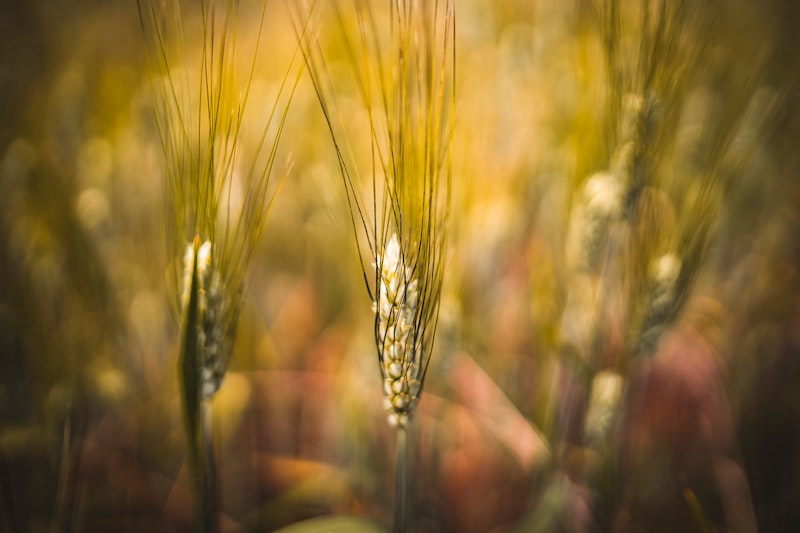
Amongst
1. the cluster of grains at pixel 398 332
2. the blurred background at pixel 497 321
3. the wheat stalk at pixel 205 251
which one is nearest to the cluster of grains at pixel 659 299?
the blurred background at pixel 497 321

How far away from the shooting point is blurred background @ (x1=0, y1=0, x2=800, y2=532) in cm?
54

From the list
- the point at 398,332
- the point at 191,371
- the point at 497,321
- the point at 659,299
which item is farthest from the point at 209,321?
the point at 497,321

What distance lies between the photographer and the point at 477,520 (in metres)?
0.73

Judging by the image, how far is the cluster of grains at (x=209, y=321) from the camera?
1.22 ft

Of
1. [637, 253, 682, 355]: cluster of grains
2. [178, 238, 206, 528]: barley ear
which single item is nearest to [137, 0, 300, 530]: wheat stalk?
[178, 238, 206, 528]: barley ear

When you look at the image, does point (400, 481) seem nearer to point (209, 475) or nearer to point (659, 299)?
point (209, 475)

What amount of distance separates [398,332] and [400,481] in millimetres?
129

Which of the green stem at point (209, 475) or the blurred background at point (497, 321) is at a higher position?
the blurred background at point (497, 321)

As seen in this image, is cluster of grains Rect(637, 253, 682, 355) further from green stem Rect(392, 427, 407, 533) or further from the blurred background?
green stem Rect(392, 427, 407, 533)

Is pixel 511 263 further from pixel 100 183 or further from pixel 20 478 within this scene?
pixel 20 478

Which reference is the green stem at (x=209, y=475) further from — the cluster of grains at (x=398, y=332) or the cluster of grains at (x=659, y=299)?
the cluster of grains at (x=659, y=299)

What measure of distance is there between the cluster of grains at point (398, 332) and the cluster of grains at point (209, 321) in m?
0.15

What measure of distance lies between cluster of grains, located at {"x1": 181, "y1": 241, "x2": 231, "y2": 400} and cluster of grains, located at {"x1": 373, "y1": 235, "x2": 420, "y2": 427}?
145 mm

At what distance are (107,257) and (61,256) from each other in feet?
0.27
